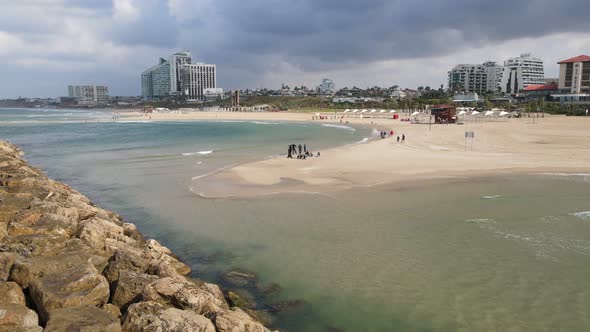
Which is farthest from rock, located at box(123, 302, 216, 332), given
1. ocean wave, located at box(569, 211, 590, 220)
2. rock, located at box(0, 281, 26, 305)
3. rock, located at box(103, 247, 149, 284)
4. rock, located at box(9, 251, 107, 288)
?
Result: ocean wave, located at box(569, 211, 590, 220)

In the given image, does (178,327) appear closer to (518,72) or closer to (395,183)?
(395,183)

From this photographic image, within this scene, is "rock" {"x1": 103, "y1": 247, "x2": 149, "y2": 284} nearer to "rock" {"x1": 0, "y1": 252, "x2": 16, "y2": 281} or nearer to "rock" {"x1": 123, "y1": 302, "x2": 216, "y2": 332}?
"rock" {"x1": 0, "y1": 252, "x2": 16, "y2": 281}

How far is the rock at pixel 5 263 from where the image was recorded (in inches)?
357

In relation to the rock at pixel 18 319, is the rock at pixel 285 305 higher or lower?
lower

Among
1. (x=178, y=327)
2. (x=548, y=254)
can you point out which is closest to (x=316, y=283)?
(x=178, y=327)

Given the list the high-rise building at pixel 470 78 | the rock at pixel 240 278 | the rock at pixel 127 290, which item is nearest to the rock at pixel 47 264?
the rock at pixel 127 290

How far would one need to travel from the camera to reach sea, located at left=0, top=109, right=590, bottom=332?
10188 millimetres

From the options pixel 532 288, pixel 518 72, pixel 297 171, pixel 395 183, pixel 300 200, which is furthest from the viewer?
pixel 518 72

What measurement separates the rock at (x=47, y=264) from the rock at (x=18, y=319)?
141 cm

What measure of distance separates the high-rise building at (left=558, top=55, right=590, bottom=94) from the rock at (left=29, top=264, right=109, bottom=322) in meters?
134

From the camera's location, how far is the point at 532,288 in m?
11.2

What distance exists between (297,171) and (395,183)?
702cm

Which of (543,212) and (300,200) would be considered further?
(300,200)

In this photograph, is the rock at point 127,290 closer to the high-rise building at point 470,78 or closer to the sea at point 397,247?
the sea at point 397,247
